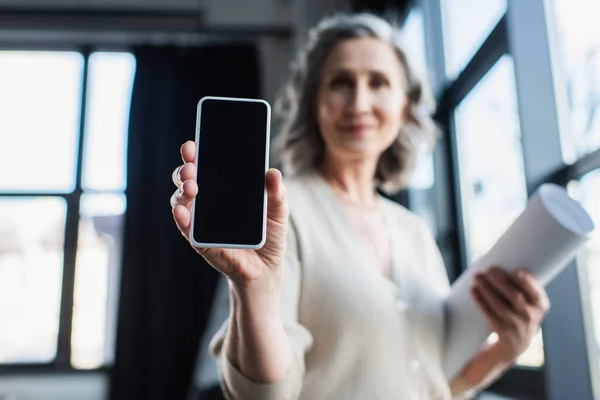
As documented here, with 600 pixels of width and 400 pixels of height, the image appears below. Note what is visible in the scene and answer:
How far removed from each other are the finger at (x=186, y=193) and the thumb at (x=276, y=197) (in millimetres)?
60

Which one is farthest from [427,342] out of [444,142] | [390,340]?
[444,142]

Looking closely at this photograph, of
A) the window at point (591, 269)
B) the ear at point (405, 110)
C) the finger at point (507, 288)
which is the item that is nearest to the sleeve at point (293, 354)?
the finger at point (507, 288)

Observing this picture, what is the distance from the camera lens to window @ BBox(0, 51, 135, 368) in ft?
10.0

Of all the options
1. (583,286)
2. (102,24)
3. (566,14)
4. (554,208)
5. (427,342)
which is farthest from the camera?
(102,24)

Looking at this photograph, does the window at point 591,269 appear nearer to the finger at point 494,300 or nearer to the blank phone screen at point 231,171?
the finger at point 494,300

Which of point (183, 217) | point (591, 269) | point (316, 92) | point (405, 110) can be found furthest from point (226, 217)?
point (591, 269)

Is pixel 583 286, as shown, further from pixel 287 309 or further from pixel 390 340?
pixel 287 309

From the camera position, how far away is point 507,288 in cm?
67

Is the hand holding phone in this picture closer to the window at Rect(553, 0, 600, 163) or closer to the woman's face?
the woman's face

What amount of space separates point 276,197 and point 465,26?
1542 millimetres

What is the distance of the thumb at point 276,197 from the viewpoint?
46 centimetres

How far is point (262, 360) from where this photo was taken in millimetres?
557

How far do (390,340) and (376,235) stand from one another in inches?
7.0

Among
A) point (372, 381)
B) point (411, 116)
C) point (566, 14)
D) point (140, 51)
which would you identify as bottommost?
point (372, 381)
